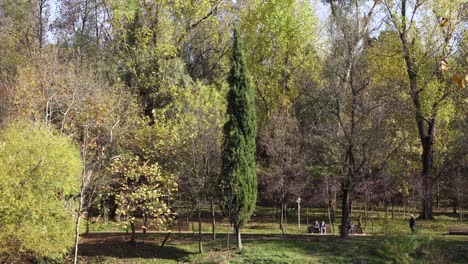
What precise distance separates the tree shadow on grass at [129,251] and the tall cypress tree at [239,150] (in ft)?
8.14

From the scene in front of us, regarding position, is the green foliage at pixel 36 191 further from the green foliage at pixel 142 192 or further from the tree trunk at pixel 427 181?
the tree trunk at pixel 427 181

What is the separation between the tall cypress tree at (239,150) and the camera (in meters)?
19.4

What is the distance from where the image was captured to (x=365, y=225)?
2961 centimetres

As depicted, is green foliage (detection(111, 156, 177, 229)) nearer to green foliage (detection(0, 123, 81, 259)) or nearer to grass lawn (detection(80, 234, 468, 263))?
green foliage (detection(0, 123, 81, 259))

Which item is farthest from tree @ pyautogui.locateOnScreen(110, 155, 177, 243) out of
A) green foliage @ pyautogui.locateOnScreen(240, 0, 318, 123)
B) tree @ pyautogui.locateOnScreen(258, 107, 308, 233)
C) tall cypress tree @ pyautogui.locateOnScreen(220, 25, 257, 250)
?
green foliage @ pyautogui.locateOnScreen(240, 0, 318, 123)

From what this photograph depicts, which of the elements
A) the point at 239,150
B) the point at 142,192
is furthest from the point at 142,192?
the point at 239,150

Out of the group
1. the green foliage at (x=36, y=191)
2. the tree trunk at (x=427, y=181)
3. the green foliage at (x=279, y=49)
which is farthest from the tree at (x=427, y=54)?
the green foliage at (x=36, y=191)

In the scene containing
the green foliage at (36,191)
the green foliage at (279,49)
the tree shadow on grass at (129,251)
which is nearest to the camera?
→ the green foliage at (36,191)

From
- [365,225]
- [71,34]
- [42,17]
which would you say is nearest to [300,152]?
[365,225]

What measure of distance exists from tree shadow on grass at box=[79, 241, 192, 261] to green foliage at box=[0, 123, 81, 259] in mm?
4217

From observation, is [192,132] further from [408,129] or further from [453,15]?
[408,129]

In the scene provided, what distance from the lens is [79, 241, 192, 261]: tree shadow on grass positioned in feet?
62.0

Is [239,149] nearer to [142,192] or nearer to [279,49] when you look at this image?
[142,192]

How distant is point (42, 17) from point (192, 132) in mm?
19429
